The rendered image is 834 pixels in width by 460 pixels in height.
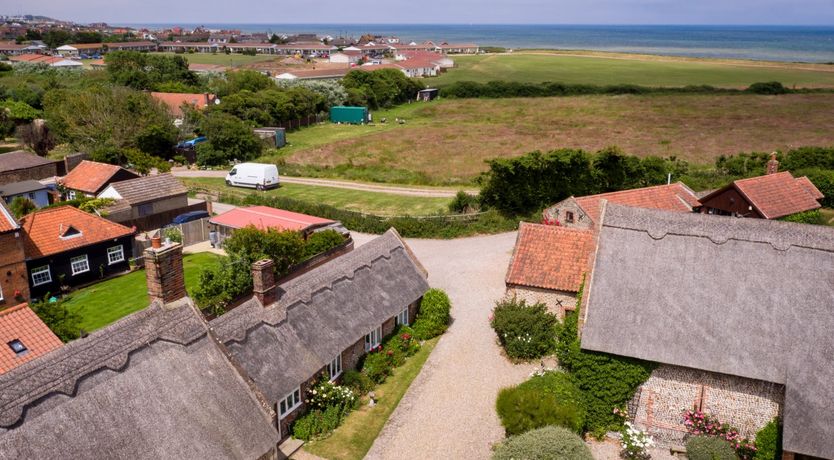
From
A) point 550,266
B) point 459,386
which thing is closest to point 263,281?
point 459,386

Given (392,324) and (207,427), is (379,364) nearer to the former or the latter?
(392,324)

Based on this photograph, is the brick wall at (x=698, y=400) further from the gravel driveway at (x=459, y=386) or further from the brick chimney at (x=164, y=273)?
the brick chimney at (x=164, y=273)

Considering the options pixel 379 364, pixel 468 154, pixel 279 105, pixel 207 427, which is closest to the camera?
pixel 207 427

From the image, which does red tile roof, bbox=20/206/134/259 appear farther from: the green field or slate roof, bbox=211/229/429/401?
the green field

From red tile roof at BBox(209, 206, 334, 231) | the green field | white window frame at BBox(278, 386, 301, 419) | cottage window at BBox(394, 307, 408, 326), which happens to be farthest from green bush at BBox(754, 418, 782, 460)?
the green field

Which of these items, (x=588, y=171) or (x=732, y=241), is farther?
(x=588, y=171)

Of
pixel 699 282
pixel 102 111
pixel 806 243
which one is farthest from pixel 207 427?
pixel 102 111

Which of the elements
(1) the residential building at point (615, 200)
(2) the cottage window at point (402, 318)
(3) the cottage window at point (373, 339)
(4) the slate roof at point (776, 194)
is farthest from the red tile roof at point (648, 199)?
(3) the cottage window at point (373, 339)
